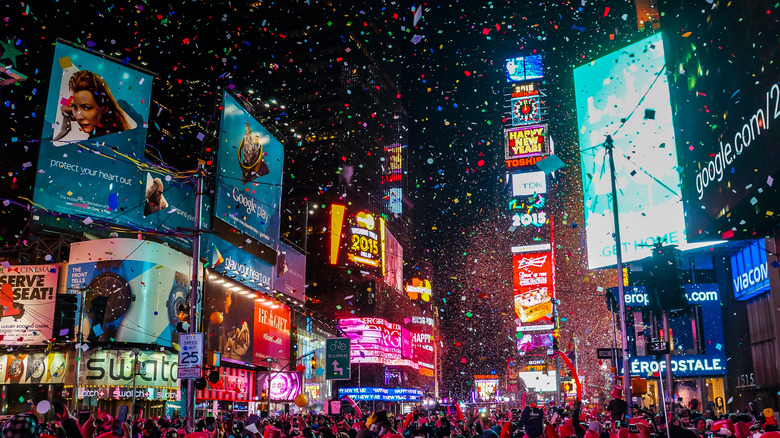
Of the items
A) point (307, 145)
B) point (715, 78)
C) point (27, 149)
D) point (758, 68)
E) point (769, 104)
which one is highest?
point (307, 145)

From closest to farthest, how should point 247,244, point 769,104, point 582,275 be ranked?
point 769,104, point 247,244, point 582,275

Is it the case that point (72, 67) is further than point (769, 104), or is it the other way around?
point (72, 67)

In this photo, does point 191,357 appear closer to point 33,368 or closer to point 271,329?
point 33,368

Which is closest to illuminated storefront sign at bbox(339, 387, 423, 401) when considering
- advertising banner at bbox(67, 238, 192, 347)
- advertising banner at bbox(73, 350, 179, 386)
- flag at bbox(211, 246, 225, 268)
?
flag at bbox(211, 246, 225, 268)

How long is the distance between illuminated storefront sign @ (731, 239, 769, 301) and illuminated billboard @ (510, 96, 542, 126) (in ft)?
227

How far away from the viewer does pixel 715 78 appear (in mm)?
16156

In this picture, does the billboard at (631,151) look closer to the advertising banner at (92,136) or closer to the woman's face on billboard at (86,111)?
the advertising banner at (92,136)

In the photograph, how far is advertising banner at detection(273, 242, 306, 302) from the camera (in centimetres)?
4681

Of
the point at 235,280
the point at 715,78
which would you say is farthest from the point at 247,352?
the point at 715,78

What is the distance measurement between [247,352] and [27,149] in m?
16.5

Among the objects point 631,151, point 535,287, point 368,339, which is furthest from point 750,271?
point 368,339

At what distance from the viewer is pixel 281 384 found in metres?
45.6

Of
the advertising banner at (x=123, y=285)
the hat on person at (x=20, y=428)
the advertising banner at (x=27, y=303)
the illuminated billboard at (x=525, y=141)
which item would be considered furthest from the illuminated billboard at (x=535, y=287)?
the hat on person at (x=20, y=428)

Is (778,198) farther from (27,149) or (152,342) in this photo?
(27,149)
